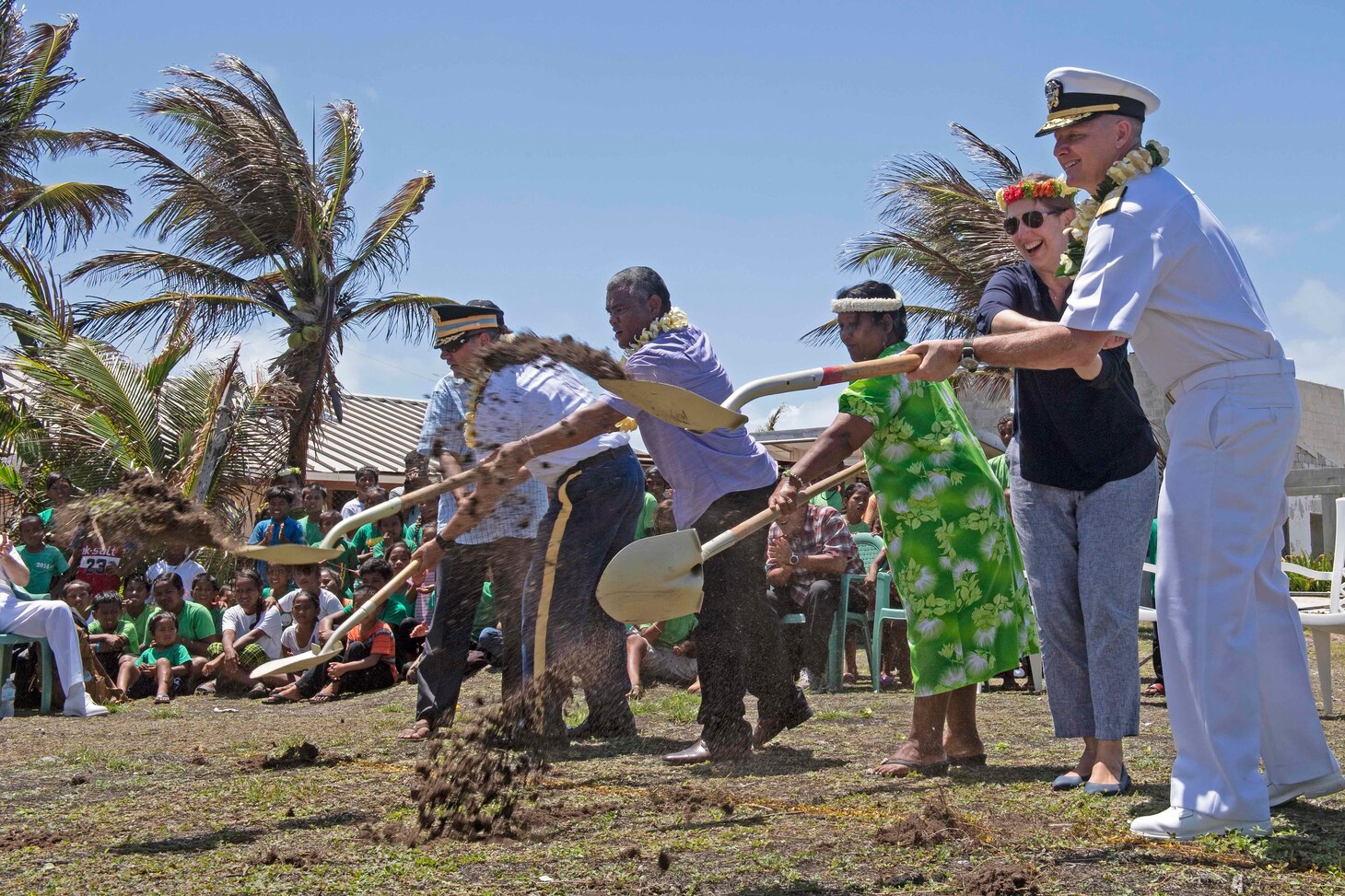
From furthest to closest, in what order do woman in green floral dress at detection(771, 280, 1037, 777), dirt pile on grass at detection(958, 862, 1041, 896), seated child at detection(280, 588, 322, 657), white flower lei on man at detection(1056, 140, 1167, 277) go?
seated child at detection(280, 588, 322, 657) < woman in green floral dress at detection(771, 280, 1037, 777) < white flower lei on man at detection(1056, 140, 1167, 277) < dirt pile on grass at detection(958, 862, 1041, 896)

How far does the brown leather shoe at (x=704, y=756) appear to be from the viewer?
521 cm

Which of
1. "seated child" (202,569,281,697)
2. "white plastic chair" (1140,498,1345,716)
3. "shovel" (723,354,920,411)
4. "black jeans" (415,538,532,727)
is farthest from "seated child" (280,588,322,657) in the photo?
"shovel" (723,354,920,411)

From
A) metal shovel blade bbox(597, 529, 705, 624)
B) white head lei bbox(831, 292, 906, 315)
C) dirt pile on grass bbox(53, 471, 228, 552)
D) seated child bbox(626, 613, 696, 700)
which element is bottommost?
seated child bbox(626, 613, 696, 700)

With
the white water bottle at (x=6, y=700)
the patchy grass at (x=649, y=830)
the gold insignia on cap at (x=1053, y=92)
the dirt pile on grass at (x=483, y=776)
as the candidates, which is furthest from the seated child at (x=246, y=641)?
the gold insignia on cap at (x=1053, y=92)

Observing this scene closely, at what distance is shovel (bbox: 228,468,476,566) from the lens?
4.49 metres

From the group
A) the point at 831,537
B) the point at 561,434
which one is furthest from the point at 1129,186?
the point at 831,537

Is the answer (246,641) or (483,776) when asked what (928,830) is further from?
(246,641)

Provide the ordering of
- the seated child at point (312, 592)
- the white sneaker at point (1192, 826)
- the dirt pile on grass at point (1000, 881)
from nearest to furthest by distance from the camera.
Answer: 1. the dirt pile on grass at point (1000, 881)
2. the white sneaker at point (1192, 826)
3. the seated child at point (312, 592)

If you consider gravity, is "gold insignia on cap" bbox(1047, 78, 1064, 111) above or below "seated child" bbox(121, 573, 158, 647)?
above

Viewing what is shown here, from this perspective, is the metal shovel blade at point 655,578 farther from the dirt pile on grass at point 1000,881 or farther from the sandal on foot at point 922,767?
the dirt pile on grass at point 1000,881

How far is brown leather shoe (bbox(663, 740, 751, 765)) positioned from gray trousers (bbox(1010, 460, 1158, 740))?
52.8 inches

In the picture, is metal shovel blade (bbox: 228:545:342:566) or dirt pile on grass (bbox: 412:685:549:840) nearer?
dirt pile on grass (bbox: 412:685:549:840)

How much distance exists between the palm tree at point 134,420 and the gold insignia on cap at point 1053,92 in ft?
36.9

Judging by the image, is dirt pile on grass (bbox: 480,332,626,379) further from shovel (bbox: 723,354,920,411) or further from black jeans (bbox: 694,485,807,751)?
black jeans (bbox: 694,485,807,751)
